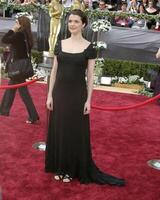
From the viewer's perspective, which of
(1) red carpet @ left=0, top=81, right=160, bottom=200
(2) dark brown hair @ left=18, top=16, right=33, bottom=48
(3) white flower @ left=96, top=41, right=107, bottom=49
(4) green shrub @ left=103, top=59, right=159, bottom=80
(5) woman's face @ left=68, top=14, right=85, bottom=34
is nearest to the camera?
(5) woman's face @ left=68, top=14, right=85, bottom=34

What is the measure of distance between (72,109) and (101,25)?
707cm

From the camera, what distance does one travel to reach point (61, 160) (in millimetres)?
5340

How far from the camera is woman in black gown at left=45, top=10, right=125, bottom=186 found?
16.6ft

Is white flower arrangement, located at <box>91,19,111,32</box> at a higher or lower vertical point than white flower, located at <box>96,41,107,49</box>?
higher

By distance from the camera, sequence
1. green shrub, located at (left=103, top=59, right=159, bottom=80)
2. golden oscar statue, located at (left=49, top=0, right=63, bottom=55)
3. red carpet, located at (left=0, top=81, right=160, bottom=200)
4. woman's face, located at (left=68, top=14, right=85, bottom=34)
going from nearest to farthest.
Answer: woman's face, located at (left=68, top=14, right=85, bottom=34)
red carpet, located at (left=0, top=81, right=160, bottom=200)
golden oscar statue, located at (left=49, top=0, right=63, bottom=55)
green shrub, located at (left=103, top=59, right=159, bottom=80)

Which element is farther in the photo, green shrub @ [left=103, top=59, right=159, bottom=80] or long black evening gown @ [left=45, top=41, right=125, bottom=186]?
green shrub @ [left=103, top=59, right=159, bottom=80]

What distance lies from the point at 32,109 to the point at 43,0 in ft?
25.9

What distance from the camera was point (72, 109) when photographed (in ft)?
16.9

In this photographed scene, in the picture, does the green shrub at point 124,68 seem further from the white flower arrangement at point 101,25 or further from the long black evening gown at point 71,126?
the long black evening gown at point 71,126

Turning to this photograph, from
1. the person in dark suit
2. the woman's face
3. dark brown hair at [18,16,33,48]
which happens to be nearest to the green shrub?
the person in dark suit

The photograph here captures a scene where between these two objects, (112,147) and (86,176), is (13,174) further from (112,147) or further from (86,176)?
(112,147)

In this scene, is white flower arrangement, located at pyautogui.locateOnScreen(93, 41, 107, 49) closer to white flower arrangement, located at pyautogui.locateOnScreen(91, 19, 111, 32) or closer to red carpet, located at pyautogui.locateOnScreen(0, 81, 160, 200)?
white flower arrangement, located at pyautogui.locateOnScreen(91, 19, 111, 32)

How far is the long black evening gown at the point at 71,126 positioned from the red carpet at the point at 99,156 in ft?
0.55

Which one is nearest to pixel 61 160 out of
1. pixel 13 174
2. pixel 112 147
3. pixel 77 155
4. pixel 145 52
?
pixel 77 155
